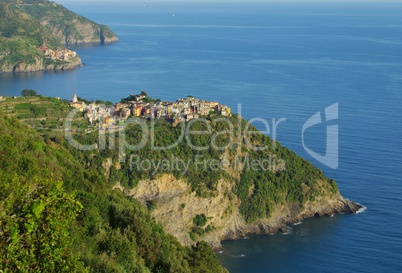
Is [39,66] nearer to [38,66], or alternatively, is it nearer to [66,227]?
[38,66]

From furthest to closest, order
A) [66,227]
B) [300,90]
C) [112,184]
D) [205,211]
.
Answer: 1. [300,90]
2. [205,211]
3. [112,184]
4. [66,227]

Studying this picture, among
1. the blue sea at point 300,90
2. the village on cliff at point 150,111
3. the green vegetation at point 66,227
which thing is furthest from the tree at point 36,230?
the village on cliff at point 150,111

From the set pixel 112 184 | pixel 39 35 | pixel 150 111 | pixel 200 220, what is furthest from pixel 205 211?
pixel 39 35

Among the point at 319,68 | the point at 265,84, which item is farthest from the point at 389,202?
the point at 319,68

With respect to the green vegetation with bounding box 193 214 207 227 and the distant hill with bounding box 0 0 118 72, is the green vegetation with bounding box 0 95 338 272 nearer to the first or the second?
the green vegetation with bounding box 193 214 207 227

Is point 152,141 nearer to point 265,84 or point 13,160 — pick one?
point 13,160

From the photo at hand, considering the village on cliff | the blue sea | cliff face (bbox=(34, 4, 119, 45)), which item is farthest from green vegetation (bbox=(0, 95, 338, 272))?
cliff face (bbox=(34, 4, 119, 45))
